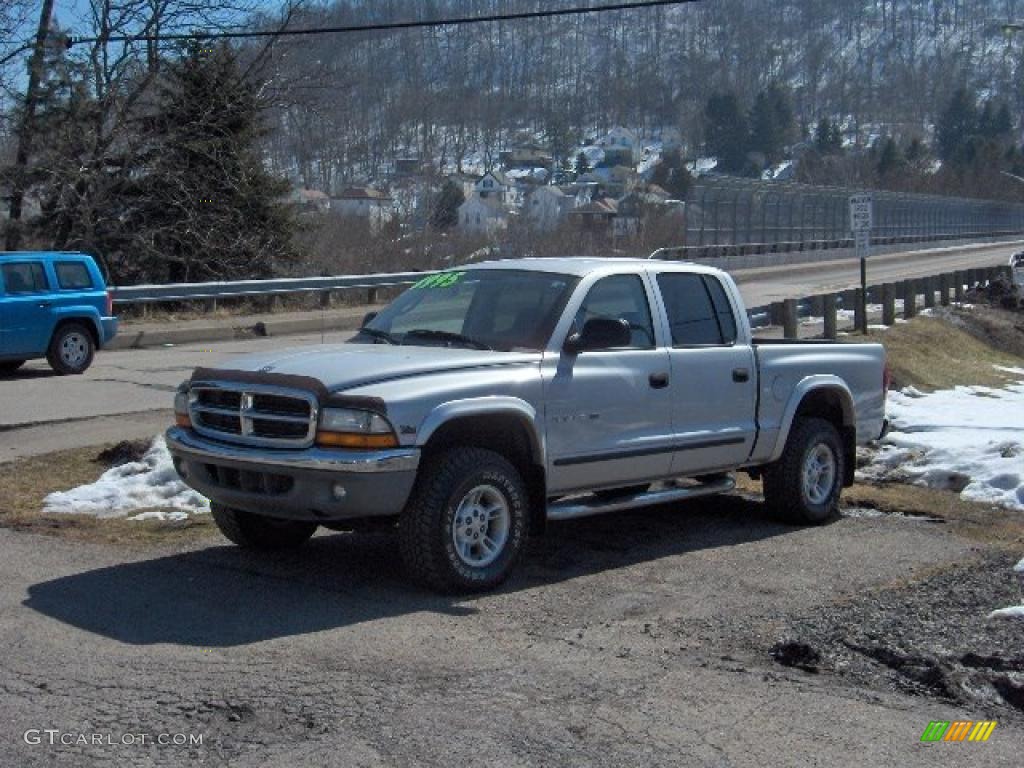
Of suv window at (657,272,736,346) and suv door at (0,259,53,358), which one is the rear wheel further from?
suv window at (657,272,736,346)

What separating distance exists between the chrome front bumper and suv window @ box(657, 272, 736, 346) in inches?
95.6

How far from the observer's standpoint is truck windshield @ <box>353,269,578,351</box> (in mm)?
8078

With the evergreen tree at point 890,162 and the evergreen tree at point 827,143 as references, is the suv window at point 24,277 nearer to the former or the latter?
the evergreen tree at point 890,162

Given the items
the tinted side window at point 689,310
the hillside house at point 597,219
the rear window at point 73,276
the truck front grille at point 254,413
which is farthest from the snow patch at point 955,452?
the hillside house at point 597,219

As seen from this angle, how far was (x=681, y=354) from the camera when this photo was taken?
869cm

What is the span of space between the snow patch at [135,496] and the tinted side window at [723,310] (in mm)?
3649

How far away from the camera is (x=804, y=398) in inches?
382

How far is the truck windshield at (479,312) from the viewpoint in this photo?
808 centimetres

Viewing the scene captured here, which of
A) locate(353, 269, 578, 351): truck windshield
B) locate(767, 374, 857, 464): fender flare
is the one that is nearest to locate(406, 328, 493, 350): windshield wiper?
locate(353, 269, 578, 351): truck windshield

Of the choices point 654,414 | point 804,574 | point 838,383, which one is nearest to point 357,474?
point 654,414

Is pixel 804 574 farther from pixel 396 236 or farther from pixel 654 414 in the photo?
pixel 396 236

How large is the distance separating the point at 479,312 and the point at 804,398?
262 cm

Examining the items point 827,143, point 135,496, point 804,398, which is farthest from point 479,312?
point 827,143

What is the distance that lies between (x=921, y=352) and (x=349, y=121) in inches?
2834
